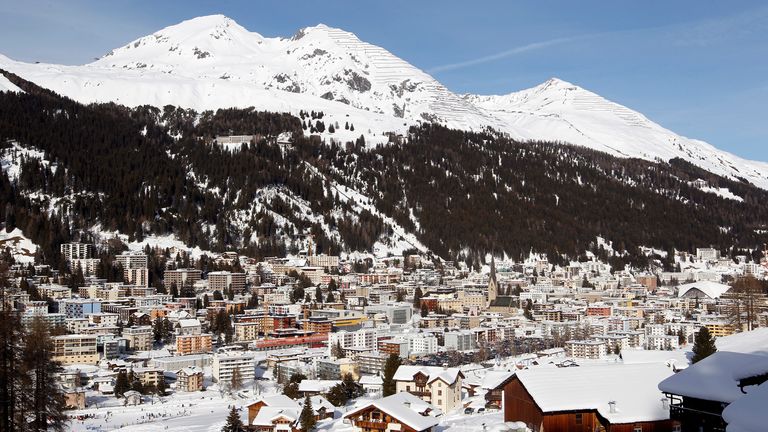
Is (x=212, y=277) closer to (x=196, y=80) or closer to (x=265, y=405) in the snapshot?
(x=265, y=405)

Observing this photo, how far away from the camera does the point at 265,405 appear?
36844 mm

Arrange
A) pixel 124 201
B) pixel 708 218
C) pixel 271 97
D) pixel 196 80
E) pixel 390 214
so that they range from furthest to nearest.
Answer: pixel 196 80
pixel 271 97
pixel 708 218
pixel 390 214
pixel 124 201

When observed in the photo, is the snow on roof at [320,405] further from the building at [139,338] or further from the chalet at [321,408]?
the building at [139,338]

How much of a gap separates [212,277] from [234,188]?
33.6m

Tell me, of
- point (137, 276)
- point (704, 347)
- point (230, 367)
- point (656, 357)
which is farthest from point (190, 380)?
point (137, 276)

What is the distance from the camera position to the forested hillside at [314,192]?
11462 centimetres

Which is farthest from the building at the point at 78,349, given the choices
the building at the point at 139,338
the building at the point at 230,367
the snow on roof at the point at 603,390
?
the snow on roof at the point at 603,390

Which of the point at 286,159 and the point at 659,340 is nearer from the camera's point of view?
the point at 659,340

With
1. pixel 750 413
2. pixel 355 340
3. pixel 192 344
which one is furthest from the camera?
pixel 355 340

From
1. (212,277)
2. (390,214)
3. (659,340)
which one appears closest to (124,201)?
(212,277)

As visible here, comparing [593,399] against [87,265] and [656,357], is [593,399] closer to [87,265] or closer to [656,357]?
[656,357]

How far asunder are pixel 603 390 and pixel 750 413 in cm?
1418

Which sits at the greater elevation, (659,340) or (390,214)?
(390,214)

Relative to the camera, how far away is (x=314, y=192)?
132 meters
